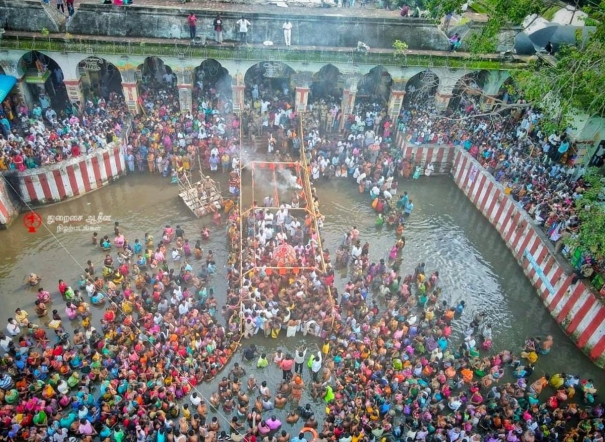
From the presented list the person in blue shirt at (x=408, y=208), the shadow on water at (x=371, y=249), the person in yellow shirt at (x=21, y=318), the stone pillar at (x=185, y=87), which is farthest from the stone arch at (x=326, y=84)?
the person in yellow shirt at (x=21, y=318)

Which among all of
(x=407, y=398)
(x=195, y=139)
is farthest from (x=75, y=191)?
(x=407, y=398)

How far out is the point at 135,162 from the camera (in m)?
25.0

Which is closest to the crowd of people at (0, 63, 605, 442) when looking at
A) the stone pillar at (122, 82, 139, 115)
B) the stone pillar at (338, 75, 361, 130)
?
the stone pillar at (122, 82, 139, 115)

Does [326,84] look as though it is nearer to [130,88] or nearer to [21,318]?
[130,88]

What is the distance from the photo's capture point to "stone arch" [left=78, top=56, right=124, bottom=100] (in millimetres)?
26078

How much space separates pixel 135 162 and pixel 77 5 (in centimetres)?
894

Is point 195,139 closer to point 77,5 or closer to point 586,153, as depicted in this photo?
point 77,5

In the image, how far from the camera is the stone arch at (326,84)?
30703 mm

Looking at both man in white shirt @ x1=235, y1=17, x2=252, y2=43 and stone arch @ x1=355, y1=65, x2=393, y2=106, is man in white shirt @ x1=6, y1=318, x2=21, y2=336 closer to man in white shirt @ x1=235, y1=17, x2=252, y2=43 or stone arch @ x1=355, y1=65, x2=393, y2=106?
man in white shirt @ x1=235, y1=17, x2=252, y2=43

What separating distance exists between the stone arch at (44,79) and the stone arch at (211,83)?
23.3 feet

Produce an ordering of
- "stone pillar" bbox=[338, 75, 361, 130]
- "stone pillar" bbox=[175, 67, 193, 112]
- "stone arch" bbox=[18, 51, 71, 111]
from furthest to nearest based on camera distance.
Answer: "stone pillar" bbox=[338, 75, 361, 130] < "stone pillar" bbox=[175, 67, 193, 112] < "stone arch" bbox=[18, 51, 71, 111]

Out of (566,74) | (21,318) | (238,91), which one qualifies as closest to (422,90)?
(238,91)

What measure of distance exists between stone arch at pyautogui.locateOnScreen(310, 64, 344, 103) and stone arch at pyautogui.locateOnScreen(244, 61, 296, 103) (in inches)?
60.3

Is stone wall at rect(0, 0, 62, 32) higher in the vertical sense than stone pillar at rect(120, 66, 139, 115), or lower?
higher
